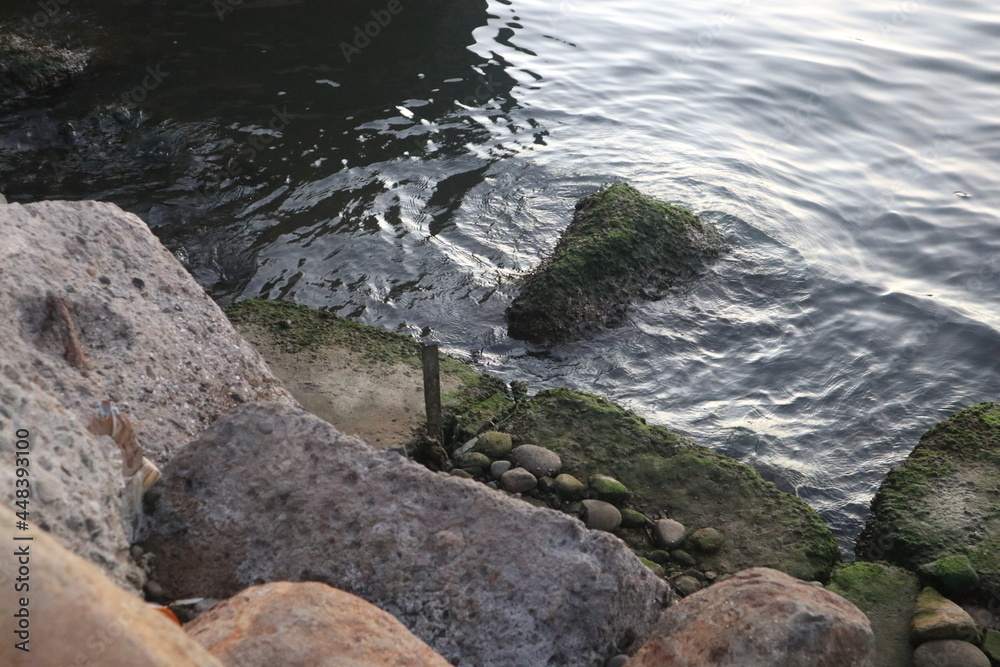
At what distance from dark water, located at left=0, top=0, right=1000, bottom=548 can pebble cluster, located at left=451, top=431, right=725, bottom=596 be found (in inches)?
53.3

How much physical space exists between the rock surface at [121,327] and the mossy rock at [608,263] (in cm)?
285

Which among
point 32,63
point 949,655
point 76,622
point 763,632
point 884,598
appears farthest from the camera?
point 32,63

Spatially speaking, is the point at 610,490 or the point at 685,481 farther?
the point at 685,481

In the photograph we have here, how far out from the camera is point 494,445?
5.29m

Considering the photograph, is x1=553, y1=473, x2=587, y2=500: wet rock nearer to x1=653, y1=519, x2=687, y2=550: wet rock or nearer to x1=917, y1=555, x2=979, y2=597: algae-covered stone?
x1=653, y1=519, x2=687, y2=550: wet rock

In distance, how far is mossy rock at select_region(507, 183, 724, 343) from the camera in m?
7.10

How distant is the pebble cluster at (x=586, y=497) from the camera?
15.2ft

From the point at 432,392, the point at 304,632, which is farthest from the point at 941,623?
the point at 304,632

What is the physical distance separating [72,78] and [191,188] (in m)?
3.65

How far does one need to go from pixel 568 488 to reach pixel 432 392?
0.99 meters

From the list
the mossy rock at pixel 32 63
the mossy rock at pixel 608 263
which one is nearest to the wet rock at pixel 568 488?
the mossy rock at pixel 608 263

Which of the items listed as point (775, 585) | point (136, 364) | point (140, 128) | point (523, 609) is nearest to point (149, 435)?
point (136, 364)

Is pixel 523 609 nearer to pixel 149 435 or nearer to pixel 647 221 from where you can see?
pixel 149 435

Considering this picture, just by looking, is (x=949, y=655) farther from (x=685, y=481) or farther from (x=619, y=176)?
(x=619, y=176)
